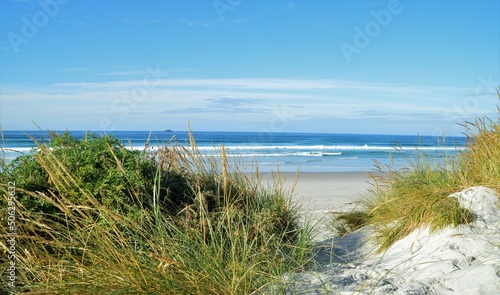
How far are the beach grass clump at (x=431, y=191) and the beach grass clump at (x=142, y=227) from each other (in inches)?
37.2

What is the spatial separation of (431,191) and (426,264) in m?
1.25

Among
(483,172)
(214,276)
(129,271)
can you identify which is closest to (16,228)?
(129,271)

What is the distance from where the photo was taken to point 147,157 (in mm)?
5395

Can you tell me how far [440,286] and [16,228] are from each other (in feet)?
11.0

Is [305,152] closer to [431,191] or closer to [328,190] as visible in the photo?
[328,190]

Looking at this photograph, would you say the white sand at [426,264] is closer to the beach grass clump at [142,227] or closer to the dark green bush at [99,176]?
the beach grass clump at [142,227]

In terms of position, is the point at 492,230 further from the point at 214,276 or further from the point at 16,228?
the point at 16,228

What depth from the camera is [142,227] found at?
14.3ft

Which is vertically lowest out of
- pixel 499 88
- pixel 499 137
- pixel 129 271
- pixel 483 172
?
pixel 129 271

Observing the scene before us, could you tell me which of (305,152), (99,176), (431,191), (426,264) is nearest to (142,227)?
(99,176)

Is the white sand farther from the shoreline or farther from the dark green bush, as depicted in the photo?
the shoreline

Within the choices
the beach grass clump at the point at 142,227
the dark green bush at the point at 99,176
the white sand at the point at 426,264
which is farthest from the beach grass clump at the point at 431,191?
the dark green bush at the point at 99,176

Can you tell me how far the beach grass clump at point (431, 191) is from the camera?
4723 mm

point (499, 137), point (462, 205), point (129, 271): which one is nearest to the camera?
point (129, 271)
